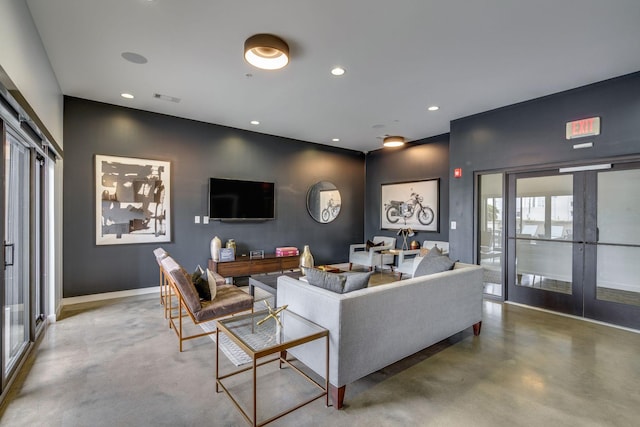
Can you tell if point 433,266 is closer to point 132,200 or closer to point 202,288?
point 202,288

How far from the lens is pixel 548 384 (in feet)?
7.68

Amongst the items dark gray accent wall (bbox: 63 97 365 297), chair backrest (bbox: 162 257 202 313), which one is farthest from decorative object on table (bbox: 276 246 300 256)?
chair backrest (bbox: 162 257 202 313)

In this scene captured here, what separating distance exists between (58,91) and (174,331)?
338 cm

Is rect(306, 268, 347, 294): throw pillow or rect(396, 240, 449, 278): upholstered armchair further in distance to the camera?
rect(396, 240, 449, 278): upholstered armchair

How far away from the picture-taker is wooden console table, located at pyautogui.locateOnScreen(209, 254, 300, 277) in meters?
5.10

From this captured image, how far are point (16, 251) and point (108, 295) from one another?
6.74 ft

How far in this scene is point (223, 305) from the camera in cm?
303

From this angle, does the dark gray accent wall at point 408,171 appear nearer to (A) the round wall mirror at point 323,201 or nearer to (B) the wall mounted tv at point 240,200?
(A) the round wall mirror at point 323,201

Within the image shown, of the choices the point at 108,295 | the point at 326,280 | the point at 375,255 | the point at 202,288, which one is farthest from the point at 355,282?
the point at 108,295

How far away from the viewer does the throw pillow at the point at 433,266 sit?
9.94ft

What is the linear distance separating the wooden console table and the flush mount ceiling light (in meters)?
3.34

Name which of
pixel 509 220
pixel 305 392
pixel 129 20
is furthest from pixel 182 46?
pixel 509 220

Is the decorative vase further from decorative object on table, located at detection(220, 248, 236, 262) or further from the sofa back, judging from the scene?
the sofa back

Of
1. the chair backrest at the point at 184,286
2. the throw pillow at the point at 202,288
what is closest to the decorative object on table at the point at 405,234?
the throw pillow at the point at 202,288
